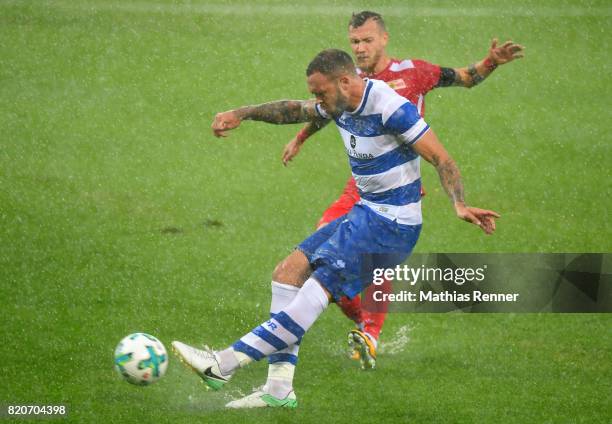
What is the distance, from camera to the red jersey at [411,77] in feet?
30.2

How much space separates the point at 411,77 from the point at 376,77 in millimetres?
278

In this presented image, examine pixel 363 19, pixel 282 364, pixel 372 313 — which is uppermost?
pixel 363 19

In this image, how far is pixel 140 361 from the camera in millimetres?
7426

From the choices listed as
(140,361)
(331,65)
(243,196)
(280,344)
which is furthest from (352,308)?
(243,196)

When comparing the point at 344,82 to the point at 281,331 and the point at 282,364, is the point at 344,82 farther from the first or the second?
the point at 282,364

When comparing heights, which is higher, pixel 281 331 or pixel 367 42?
Result: pixel 367 42

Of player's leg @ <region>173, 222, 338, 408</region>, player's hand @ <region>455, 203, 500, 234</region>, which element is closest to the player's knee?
player's leg @ <region>173, 222, 338, 408</region>

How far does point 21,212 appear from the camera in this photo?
12.3 meters

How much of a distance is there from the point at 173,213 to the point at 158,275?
2004 millimetres

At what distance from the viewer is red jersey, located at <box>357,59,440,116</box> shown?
30.2 ft

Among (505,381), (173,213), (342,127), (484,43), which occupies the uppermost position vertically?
(484,43)

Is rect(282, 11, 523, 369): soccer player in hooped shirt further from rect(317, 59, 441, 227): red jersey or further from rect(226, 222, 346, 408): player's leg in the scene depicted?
rect(226, 222, 346, 408): player's leg

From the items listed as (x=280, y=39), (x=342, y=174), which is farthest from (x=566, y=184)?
(x=280, y=39)

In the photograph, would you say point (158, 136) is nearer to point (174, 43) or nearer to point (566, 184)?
point (174, 43)
